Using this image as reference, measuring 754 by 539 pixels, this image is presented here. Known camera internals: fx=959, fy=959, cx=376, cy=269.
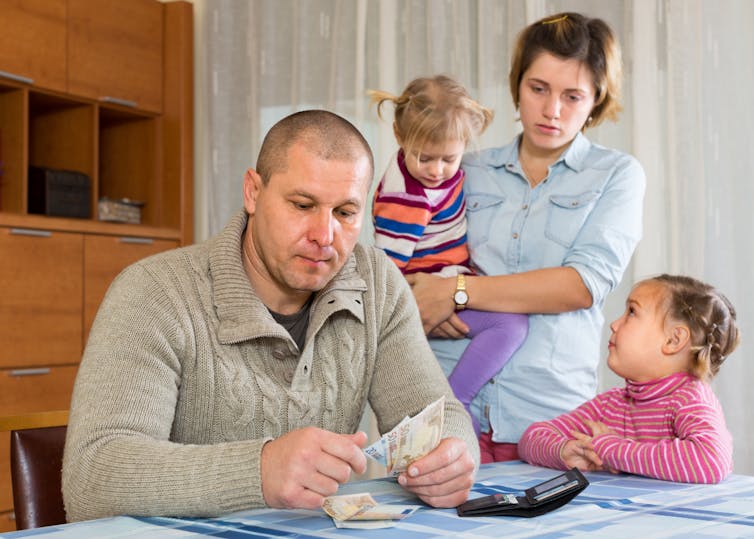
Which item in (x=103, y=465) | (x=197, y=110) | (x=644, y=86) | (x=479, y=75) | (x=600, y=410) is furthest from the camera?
(x=197, y=110)

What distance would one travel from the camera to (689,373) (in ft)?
6.02

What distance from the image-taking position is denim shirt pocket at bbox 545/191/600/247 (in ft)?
7.22

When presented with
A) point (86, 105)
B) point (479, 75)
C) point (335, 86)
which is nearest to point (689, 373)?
point (479, 75)

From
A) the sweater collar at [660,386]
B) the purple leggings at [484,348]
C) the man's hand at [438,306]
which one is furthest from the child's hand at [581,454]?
the man's hand at [438,306]

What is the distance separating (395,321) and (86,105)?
2813 mm

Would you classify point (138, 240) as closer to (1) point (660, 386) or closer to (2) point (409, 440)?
(1) point (660, 386)

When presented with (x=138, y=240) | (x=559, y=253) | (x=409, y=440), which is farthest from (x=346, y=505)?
(x=138, y=240)

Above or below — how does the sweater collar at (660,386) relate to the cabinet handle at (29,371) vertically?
above

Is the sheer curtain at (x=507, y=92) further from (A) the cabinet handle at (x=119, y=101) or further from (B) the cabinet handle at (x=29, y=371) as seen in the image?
(B) the cabinet handle at (x=29, y=371)

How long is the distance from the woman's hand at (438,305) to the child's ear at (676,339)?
53 centimetres

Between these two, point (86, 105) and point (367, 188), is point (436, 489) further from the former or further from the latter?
point (86, 105)

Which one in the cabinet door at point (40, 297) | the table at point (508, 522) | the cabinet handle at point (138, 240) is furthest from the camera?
the cabinet handle at point (138, 240)

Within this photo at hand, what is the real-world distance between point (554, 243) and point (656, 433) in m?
0.56

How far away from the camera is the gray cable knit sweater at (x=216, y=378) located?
1.38 metres
